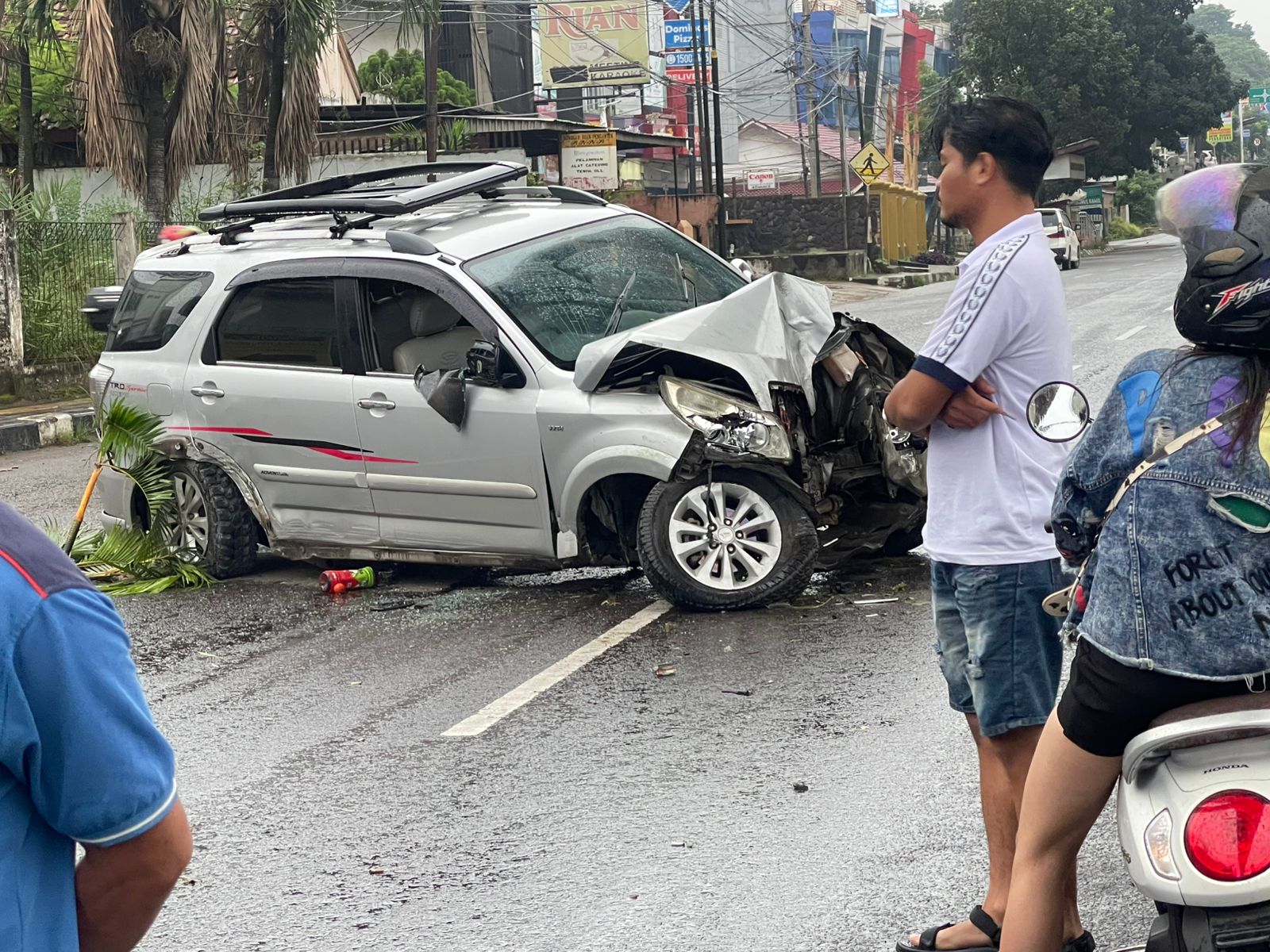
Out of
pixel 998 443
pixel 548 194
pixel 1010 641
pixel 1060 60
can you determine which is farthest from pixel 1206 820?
pixel 1060 60

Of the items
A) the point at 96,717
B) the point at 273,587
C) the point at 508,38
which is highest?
the point at 508,38

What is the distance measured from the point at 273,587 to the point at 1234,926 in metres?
6.77

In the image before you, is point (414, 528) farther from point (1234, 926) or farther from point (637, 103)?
point (637, 103)

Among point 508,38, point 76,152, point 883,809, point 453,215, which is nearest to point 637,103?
point 508,38

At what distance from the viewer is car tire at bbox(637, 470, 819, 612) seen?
7176mm

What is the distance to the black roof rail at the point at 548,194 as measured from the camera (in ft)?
29.5

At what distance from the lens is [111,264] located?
19.5m

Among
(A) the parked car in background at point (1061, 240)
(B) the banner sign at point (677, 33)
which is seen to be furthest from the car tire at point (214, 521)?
(B) the banner sign at point (677, 33)

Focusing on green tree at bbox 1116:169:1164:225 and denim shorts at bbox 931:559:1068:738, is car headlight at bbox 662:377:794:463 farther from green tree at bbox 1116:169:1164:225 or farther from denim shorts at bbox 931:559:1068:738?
green tree at bbox 1116:169:1164:225

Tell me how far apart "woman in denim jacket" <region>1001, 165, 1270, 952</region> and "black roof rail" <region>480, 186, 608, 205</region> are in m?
6.43

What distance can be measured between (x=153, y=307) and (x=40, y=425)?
8.15 metres

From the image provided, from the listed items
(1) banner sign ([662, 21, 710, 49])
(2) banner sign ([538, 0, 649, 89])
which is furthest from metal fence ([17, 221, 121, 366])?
(1) banner sign ([662, 21, 710, 49])

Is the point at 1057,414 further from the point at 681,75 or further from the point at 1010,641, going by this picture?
the point at 681,75

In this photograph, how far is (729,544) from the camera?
23.8 feet
